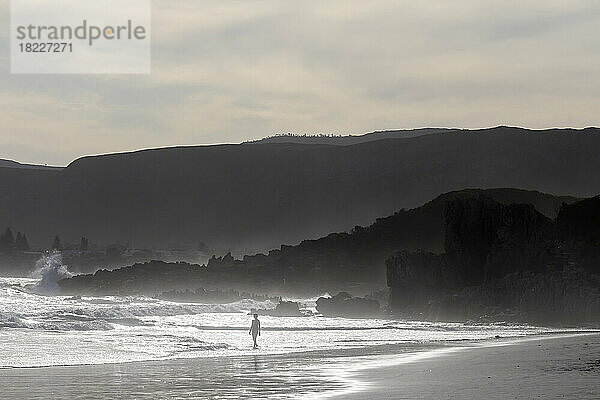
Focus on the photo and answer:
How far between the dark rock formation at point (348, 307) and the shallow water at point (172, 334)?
6.33 metres

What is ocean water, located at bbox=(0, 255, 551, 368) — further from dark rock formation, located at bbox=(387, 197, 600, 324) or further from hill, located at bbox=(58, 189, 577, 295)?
hill, located at bbox=(58, 189, 577, 295)

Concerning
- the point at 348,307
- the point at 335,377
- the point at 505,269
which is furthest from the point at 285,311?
the point at 335,377

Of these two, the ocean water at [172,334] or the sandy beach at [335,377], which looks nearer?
the sandy beach at [335,377]

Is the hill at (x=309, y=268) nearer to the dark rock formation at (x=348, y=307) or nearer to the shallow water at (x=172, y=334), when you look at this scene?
the dark rock formation at (x=348, y=307)

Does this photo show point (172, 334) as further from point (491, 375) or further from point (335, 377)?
point (491, 375)

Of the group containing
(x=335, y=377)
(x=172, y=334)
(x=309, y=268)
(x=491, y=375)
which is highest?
(x=309, y=268)

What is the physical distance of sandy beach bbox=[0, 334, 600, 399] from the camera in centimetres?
2584

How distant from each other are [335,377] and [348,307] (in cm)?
5462

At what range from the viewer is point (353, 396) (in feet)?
82.7

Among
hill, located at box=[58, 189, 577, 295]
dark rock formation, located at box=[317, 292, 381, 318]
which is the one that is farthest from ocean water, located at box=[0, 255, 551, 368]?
hill, located at box=[58, 189, 577, 295]

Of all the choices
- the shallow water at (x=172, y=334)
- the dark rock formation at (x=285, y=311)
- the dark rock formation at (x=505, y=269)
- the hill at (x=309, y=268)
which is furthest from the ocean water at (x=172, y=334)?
the hill at (x=309, y=268)

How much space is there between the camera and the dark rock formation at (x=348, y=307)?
81750 millimetres

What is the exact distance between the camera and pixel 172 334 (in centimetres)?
4925

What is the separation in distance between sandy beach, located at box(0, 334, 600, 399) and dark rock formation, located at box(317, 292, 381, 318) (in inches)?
1617
